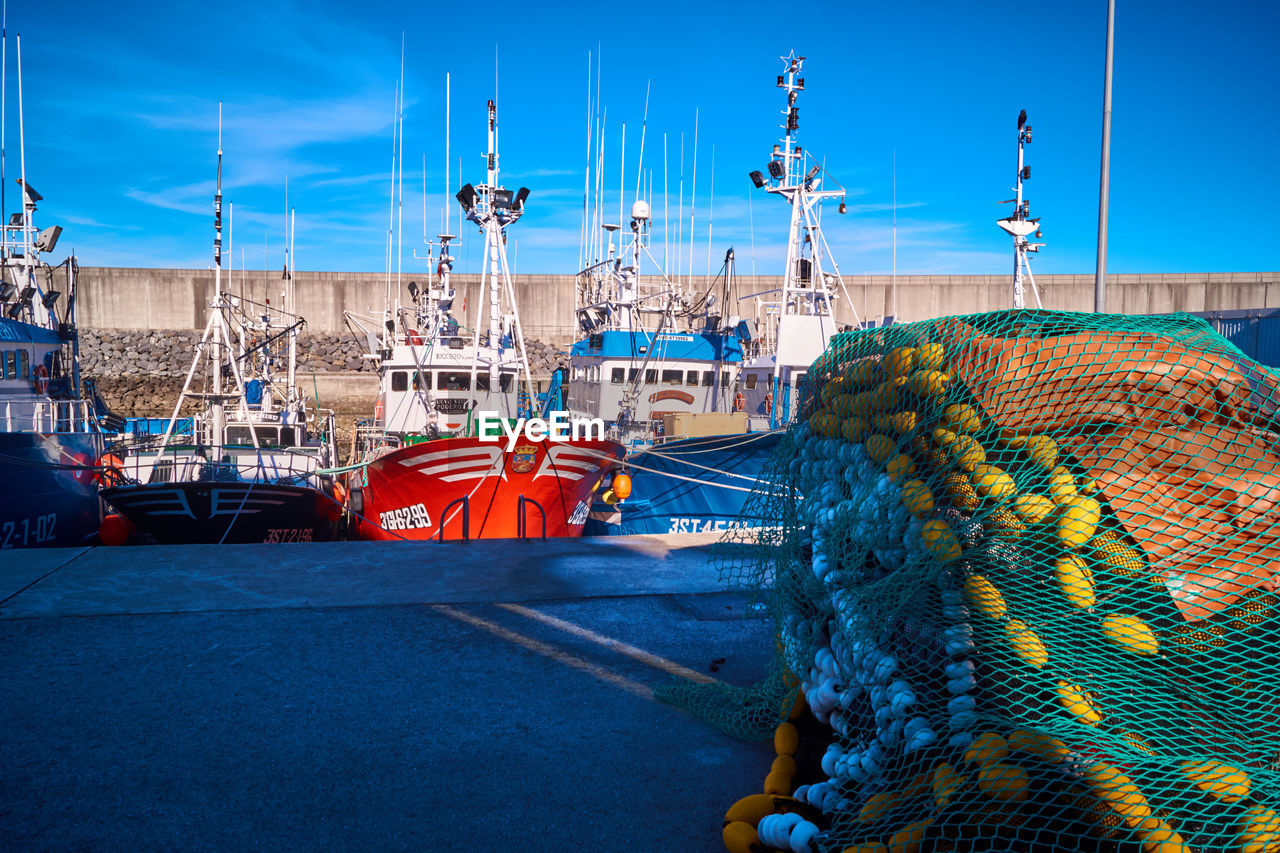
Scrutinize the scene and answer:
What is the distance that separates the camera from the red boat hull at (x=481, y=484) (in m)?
9.88

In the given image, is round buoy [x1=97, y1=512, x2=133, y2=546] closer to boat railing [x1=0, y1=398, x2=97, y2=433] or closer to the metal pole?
boat railing [x1=0, y1=398, x2=97, y2=433]

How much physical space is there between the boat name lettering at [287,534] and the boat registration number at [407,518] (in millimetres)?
961

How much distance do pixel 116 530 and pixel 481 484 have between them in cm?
428

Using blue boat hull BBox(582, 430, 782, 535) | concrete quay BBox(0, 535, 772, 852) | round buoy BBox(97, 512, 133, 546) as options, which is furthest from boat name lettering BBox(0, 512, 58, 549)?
blue boat hull BBox(582, 430, 782, 535)

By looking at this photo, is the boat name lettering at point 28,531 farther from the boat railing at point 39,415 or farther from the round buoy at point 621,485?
the round buoy at point 621,485

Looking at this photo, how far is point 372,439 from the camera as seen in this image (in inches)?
498

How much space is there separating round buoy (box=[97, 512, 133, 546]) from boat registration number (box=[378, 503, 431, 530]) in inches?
113

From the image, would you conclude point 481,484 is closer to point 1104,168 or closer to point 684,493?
point 684,493

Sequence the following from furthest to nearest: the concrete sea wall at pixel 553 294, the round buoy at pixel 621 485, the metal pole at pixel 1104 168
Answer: the concrete sea wall at pixel 553 294 < the round buoy at pixel 621 485 < the metal pole at pixel 1104 168

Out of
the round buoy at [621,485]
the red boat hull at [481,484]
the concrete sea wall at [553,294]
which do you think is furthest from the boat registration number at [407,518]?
the concrete sea wall at [553,294]

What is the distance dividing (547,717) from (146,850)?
1.34m

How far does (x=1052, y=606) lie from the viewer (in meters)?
2.33

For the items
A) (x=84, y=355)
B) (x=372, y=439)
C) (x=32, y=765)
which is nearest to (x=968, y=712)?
(x=32, y=765)

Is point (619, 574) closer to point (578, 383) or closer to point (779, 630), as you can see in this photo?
point (779, 630)
